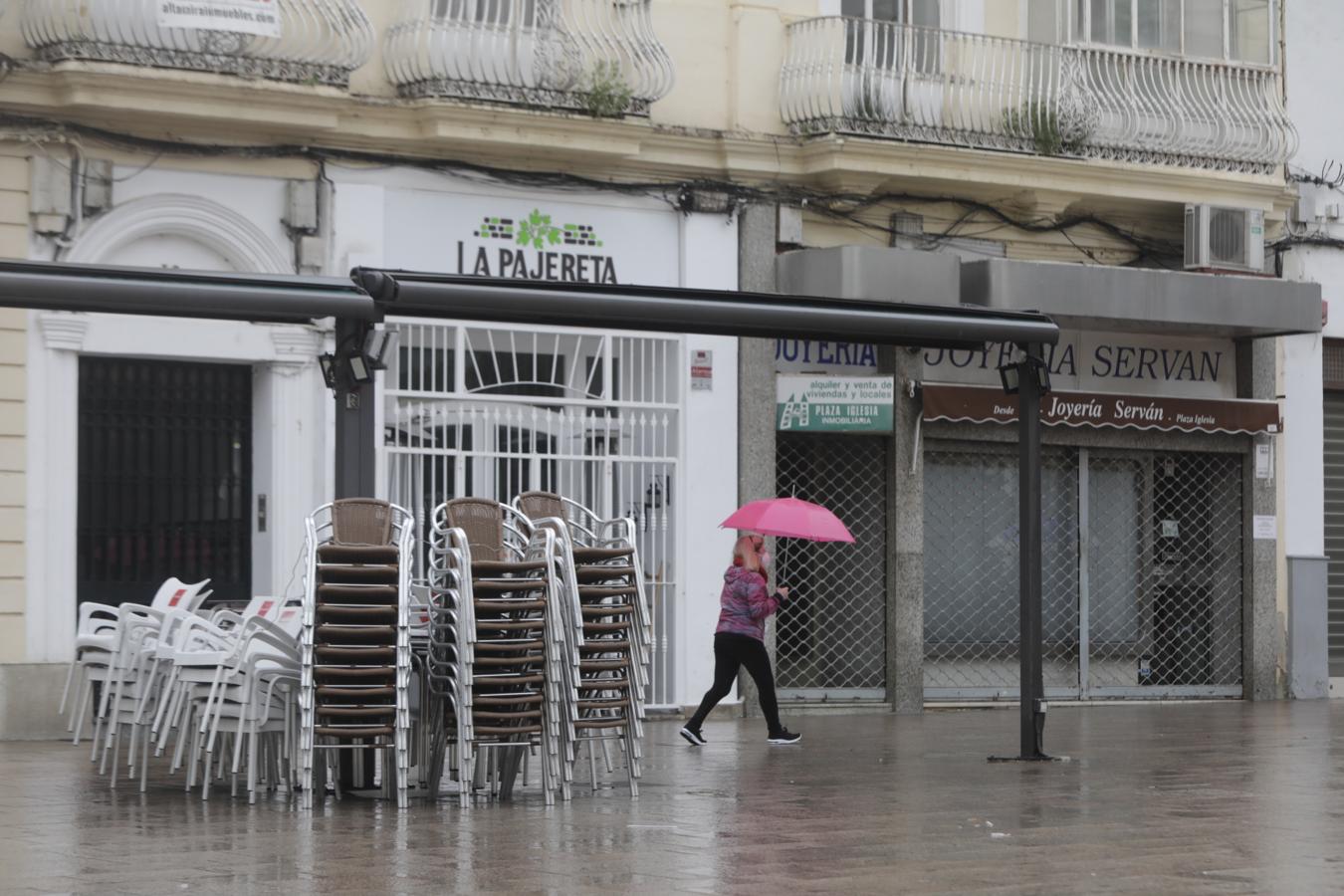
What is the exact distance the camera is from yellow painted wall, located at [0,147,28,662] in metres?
15.7

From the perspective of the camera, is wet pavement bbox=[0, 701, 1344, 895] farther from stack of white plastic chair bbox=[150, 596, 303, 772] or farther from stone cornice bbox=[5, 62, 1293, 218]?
stone cornice bbox=[5, 62, 1293, 218]

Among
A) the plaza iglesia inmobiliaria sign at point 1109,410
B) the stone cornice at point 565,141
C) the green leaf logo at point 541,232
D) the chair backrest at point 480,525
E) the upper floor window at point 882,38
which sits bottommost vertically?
the chair backrest at point 480,525

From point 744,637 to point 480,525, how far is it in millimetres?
4211

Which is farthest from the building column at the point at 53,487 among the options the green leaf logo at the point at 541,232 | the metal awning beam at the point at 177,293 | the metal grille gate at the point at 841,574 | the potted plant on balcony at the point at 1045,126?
the potted plant on balcony at the point at 1045,126

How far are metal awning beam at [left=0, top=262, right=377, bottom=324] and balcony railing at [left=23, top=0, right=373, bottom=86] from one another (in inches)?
199

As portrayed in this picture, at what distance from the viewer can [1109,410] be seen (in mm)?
20531

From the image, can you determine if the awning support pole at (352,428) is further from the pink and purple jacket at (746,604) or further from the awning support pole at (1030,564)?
the awning support pole at (1030,564)

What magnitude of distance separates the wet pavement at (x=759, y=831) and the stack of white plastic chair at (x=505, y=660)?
264 millimetres

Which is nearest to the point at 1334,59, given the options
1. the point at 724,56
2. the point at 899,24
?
the point at 899,24

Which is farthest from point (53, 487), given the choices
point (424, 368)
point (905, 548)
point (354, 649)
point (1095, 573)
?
point (1095, 573)

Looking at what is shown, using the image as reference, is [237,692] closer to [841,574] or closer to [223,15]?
[223,15]

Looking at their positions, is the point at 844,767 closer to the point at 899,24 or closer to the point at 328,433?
the point at 328,433

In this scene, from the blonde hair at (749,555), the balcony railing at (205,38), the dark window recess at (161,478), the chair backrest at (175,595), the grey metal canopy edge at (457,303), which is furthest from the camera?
the dark window recess at (161,478)

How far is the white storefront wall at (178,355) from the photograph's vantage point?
51.9ft
